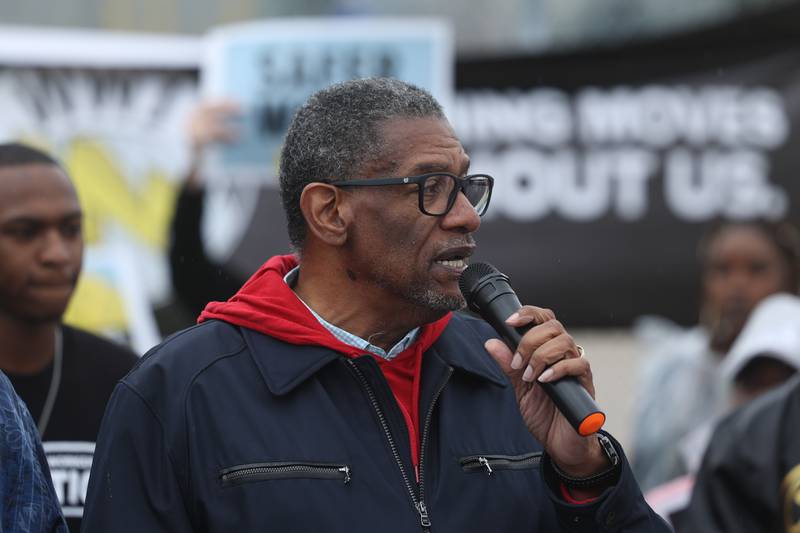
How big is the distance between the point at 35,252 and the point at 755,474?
2186mm

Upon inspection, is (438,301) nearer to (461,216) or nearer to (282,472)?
(461,216)

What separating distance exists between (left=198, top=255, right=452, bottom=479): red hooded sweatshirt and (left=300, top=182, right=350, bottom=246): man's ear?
133 mm

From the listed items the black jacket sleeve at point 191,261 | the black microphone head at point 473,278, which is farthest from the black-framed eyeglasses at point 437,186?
the black jacket sleeve at point 191,261

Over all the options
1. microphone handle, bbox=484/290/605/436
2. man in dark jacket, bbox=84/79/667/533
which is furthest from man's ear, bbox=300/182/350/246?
microphone handle, bbox=484/290/605/436

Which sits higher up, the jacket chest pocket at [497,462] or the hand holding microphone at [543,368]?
the hand holding microphone at [543,368]

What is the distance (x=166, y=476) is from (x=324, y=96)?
882 mm

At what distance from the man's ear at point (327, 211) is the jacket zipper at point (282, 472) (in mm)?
507

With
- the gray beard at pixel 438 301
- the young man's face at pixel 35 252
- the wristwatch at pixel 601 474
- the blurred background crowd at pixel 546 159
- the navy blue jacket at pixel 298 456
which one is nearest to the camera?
the navy blue jacket at pixel 298 456

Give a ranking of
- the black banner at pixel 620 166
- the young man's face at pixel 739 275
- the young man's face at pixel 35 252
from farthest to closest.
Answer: the black banner at pixel 620 166 < the young man's face at pixel 739 275 < the young man's face at pixel 35 252

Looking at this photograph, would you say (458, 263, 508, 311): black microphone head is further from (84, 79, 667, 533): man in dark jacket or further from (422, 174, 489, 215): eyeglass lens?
(422, 174, 489, 215): eyeglass lens

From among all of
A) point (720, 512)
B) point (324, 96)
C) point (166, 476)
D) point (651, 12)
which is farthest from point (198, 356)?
point (651, 12)

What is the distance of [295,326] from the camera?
2.82 metres

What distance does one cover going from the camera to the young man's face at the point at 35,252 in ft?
12.8

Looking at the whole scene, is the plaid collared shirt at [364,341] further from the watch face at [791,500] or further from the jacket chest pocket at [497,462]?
the watch face at [791,500]
